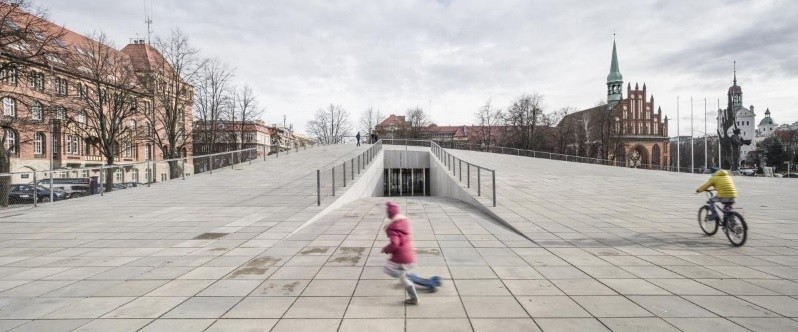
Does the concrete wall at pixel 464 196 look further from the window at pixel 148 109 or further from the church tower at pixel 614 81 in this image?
the church tower at pixel 614 81

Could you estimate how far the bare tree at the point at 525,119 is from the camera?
51000 millimetres

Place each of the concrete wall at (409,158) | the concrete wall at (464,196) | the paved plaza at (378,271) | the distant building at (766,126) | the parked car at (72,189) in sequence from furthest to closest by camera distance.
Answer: the distant building at (766,126)
the concrete wall at (409,158)
the parked car at (72,189)
the concrete wall at (464,196)
the paved plaza at (378,271)

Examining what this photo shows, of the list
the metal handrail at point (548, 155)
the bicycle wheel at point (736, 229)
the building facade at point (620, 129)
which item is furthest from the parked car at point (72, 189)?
the building facade at point (620, 129)

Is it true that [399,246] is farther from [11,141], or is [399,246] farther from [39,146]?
[39,146]

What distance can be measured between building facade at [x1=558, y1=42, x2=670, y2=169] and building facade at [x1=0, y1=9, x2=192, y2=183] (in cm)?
4073

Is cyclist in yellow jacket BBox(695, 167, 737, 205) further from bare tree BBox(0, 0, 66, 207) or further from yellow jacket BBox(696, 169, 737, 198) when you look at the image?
bare tree BBox(0, 0, 66, 207)

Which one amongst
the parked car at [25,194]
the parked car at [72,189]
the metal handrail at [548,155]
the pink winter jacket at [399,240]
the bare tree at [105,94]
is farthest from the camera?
the metal handrail at [548,155]

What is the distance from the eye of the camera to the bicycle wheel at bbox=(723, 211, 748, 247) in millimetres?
6645

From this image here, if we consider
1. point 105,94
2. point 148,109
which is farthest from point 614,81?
point 105,94

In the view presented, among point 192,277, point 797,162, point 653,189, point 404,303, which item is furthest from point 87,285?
point 797,162

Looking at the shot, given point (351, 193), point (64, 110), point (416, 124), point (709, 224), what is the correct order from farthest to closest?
point (416, 124) → point (64, 110) → point (351, 193) → point (709, 224)

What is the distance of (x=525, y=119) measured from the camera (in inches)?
2047

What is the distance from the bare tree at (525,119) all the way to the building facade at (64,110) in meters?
37.0

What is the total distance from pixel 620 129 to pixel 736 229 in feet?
158
